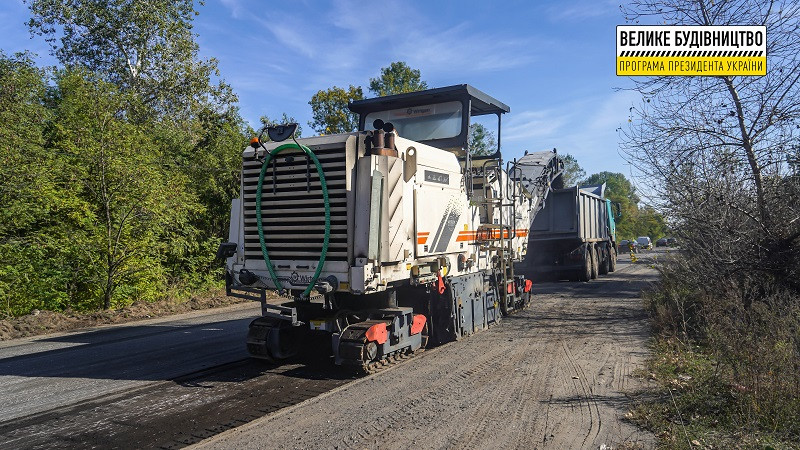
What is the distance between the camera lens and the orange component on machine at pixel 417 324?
291 inches

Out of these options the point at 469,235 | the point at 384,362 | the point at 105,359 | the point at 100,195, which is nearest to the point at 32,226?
the point at 100,195

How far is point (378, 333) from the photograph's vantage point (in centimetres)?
662

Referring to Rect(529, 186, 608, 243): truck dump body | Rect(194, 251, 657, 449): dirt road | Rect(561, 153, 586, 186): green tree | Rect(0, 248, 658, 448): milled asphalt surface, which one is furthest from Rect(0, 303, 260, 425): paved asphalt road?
Rect(561, 153, 586, 186): green tree

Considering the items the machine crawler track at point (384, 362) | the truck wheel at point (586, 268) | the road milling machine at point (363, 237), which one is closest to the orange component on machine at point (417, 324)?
the road milling machine at point (363, 237)

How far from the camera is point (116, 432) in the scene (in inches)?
193

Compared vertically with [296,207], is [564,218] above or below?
above

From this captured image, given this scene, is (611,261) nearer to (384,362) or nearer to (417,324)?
(417,324)

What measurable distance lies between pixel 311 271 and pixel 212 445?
7.77ft

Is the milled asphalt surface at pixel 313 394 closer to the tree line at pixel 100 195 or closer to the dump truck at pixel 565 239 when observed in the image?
the tree line at pixel 100 195

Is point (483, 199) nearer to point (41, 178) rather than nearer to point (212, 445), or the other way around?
point (212, 445)

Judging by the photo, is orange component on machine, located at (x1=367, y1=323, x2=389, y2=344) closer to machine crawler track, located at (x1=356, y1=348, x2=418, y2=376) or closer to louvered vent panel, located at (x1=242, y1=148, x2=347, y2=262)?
machine crawler track, located at (x1=356, y1=348, x2=418, y2=376)

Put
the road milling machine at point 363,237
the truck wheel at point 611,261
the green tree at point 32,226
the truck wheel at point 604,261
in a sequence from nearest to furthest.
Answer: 1. the road milling machine at point 363,237
2. the green tree at point 32,226
3. the truck wheel at point 604,261
4. the truck wheel at point 611,261

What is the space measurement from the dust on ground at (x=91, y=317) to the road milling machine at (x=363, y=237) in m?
5.65

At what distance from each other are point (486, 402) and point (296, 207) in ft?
10.3
